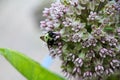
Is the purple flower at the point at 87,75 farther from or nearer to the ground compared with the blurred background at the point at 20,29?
farther from the ground

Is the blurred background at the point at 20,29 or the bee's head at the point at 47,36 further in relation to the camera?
the blurred background at the point at 20,29

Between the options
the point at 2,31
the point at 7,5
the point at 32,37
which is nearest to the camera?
the point at 32,37

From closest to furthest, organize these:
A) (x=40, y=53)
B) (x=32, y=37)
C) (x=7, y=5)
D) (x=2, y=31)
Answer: (x=40, y=53) → (x=32, y=37) → (x=2, y=31) → (x=7, y=5)

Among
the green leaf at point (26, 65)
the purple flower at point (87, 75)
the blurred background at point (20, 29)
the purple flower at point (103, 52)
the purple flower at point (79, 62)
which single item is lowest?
the blurred background at point (20, 29)

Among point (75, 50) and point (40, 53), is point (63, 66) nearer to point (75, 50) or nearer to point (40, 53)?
point (75, 50)

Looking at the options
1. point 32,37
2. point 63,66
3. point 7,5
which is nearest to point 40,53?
point 32,37

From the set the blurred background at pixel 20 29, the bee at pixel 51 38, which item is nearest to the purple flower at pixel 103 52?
the bee at pixel 51 38

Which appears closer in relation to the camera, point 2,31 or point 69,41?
point 69,41

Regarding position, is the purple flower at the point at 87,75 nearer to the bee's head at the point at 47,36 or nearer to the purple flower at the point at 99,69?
the purple flower at the point at 99,69
